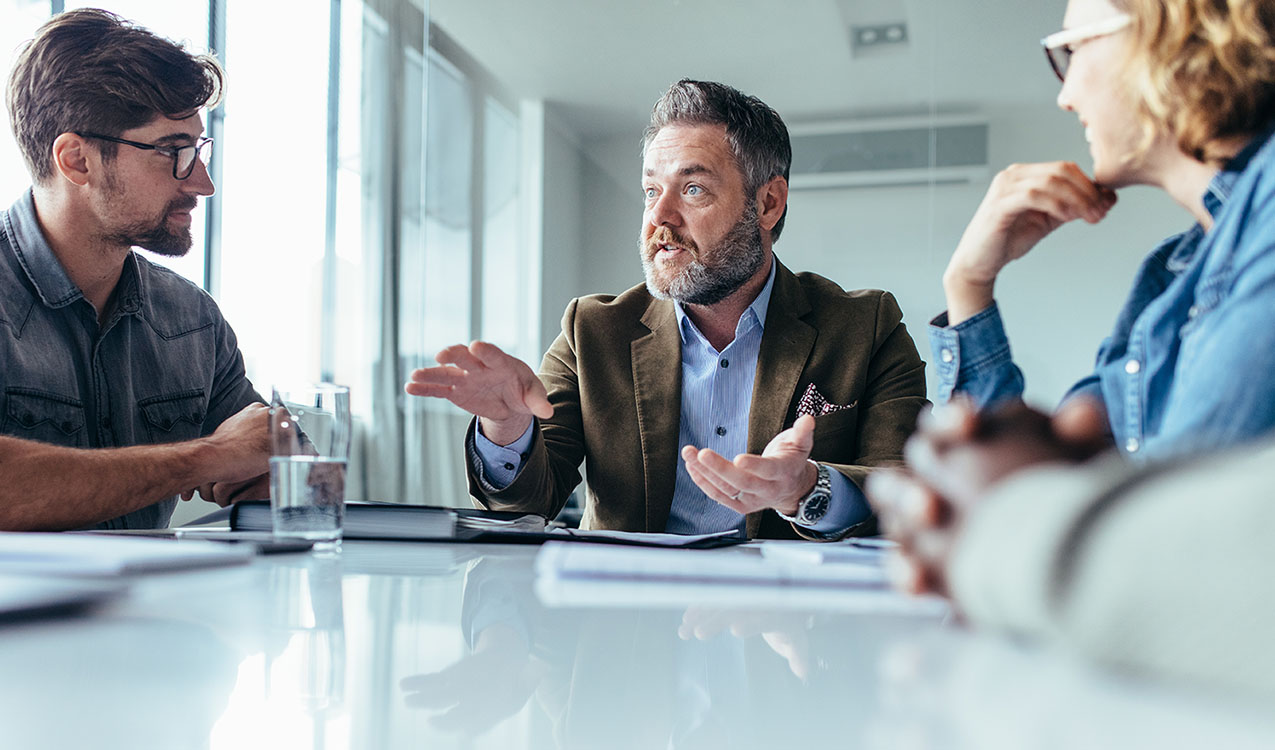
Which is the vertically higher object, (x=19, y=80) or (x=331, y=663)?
(x=19, y=80)

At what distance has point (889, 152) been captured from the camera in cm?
414

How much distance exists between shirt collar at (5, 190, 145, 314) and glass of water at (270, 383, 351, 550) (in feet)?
2.73

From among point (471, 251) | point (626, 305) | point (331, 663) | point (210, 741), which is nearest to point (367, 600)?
point (331, 663)

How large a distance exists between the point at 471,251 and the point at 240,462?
3544mm

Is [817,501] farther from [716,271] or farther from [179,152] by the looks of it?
[179,152]

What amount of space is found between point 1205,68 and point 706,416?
120cm

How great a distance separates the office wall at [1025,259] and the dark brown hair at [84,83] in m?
2.92

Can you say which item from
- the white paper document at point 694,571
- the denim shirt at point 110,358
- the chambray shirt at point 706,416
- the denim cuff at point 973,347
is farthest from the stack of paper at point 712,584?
the denim shirt at point 110,358

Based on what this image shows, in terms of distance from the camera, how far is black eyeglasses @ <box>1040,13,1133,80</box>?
3.05 ft

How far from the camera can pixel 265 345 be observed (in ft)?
12.1

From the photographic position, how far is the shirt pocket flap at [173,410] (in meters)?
1.69

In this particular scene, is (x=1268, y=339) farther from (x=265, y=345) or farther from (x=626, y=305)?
(x=265, y=345)

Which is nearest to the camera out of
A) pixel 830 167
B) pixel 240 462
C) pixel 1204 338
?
pixel 1204 338

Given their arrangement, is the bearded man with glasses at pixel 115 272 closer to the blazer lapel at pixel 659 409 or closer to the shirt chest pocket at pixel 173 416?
the shirt chest pocket at pixel 173 416
